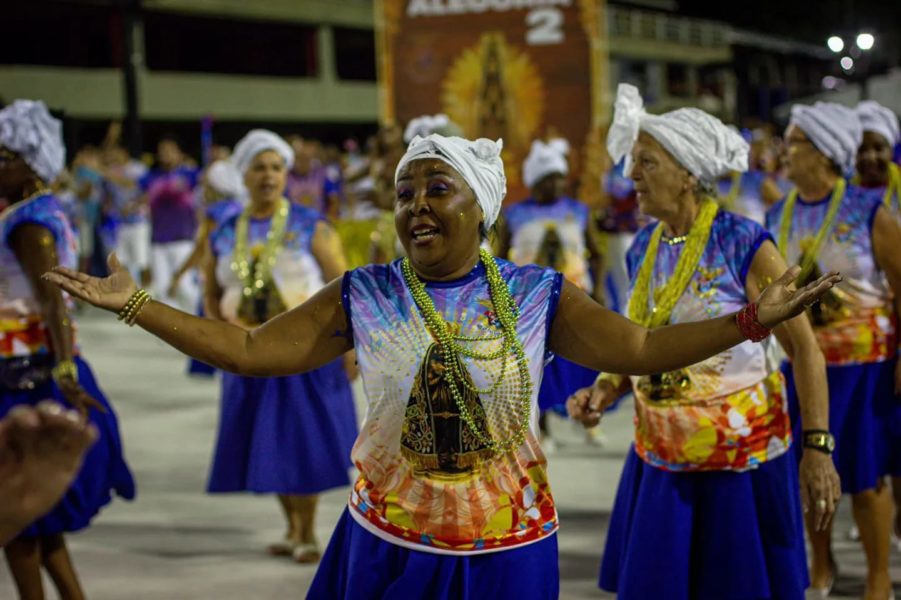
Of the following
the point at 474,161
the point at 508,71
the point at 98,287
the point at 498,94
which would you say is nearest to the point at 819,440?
the point at 474,161

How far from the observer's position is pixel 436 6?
1180 centimetres

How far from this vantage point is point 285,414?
20.2 ft

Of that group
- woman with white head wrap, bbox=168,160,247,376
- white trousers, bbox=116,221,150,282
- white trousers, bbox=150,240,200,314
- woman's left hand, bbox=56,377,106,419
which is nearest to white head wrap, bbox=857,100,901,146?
woman's left hand, bbox=56,377,106,419

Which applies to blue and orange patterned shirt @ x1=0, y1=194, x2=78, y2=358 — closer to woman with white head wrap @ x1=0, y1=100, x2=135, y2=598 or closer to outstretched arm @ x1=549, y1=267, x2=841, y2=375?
woman with white head wrap @ x1=0, y1=100, x2=135, y2=598

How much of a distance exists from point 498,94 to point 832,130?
6703 mm

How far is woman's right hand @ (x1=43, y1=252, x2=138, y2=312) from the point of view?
118 inches

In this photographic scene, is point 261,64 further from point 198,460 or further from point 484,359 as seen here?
point 484,359

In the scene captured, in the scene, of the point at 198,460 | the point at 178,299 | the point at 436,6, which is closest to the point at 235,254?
the point at 198,460

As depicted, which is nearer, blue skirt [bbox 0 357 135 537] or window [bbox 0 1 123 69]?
blue skirt [bbox 0 357 135 537]

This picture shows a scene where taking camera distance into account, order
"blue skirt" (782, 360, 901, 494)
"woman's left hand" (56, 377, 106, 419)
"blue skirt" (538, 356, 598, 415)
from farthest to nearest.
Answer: "blue skirt" (782, 360, 901, 494)
"woman's left hand" (56, 377, 106, 419)
"blue skirt" (538, 356, 598, 415)

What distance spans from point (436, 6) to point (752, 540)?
8.58m

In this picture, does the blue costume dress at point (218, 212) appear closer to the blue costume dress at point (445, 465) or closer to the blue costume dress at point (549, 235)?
the blue costume dress at point (549, 235)

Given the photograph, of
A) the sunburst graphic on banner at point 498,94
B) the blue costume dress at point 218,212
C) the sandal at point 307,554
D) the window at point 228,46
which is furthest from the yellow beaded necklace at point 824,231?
the window at point 228,46

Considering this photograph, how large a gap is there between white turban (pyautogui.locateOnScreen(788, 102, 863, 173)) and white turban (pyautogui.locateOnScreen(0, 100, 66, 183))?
9.63 ft
